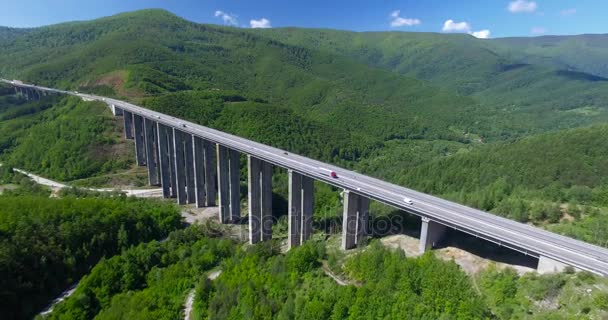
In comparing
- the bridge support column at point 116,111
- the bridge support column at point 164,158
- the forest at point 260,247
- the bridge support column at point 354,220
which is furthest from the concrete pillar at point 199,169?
the bridge support column at point 116,111

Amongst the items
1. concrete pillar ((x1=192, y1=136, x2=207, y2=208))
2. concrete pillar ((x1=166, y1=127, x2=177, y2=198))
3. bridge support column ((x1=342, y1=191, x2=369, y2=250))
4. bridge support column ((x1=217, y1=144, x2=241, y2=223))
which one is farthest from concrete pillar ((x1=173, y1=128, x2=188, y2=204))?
bridge support column ((x1=342, y1=191, x2=369, y2=250))

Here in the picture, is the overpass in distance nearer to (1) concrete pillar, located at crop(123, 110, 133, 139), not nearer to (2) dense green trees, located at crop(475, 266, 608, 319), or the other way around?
(1) concrete pillar, located at crop(123, 110, 133, 139)

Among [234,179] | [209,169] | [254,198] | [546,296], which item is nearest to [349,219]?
[254,198]

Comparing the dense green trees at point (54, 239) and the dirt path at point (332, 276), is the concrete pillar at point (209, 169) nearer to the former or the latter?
the dense green trees at point (54, 239)

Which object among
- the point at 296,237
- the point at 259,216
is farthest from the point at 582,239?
the point at 259,216

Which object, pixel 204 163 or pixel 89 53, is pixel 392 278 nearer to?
pixel 204 163
